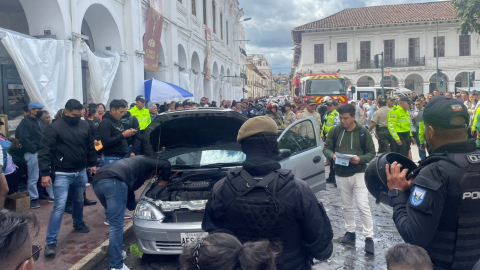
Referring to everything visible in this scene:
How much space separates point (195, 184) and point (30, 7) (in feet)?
25.0

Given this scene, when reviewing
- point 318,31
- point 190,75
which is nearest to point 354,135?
point 190,75

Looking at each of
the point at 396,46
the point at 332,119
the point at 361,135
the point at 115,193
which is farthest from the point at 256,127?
the point at 396,46

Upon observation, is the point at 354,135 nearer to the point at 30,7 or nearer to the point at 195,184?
the point at 195,184

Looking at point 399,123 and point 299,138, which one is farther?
point 399,123

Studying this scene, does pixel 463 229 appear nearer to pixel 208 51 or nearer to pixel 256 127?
pixel 256 127

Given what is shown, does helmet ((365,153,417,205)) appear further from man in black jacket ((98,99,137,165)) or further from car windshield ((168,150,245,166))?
man in black jacket ((98,99,137,165))

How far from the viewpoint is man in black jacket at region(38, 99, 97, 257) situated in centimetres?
504

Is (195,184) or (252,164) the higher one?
(252,164)

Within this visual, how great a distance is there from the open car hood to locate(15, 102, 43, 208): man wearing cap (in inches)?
104

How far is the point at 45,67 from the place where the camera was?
9094mm

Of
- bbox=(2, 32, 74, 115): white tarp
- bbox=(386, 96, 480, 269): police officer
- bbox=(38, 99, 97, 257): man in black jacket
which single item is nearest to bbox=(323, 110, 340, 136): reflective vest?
bbox=(38, 99, 97, 257): man in black jacket

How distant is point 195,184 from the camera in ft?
17.0

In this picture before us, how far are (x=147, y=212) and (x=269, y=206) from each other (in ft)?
9.36

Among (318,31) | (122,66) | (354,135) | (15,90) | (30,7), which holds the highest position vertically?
(318,31)
